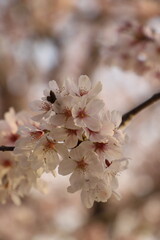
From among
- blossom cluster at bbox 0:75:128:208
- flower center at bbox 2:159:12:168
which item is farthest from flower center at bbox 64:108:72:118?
A: flower center at bbox 2:159:12:168

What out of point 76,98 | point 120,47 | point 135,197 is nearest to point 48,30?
point 135,197

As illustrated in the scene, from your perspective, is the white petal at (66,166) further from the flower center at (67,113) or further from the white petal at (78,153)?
the flower center at (67,113)

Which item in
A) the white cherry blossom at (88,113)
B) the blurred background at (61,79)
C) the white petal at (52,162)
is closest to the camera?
the white cherry blossom at (88,113)

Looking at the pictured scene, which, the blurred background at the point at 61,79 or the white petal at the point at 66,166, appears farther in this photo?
the blurred background at the point at 61,79

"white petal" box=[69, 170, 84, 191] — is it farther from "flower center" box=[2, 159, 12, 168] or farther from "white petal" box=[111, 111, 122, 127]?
"flower center" box=[2, 159, 12, 168]

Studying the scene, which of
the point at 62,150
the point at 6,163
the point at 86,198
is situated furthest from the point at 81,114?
the point at 6,163

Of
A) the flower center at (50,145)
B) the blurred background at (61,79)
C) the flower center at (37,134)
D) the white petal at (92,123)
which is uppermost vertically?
the white petal at (92,123)

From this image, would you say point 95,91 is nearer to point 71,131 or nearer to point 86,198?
point 71,131

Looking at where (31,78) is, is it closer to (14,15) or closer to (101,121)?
(14,15)

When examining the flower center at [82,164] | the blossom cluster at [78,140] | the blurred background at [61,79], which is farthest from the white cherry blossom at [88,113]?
the blurred background at [61,79]
